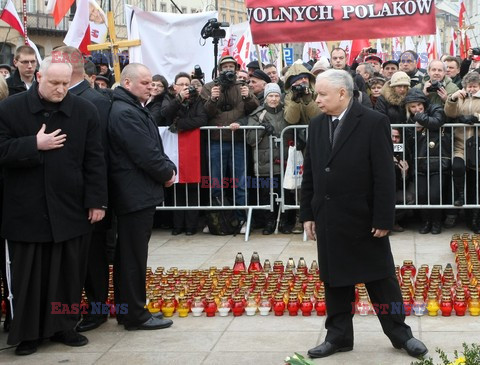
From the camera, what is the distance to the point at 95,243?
736 centimetres

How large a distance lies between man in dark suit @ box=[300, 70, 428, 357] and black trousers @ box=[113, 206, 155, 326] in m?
1.60

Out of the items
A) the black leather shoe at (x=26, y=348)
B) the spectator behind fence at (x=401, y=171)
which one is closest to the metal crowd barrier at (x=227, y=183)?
the spectator behind fence at (x=401, y=171)

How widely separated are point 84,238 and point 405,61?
7.37 m

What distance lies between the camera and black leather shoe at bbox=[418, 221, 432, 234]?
1112 cm

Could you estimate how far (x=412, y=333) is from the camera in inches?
261

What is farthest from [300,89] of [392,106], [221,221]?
[221,221]

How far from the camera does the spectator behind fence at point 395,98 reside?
1110cm

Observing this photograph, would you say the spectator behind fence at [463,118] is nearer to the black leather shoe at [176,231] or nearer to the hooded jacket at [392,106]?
the hooded jacket at [392,106]

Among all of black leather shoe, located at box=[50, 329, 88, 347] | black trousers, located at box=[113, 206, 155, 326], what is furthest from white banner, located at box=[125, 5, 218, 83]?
Answer: black leather shoe, located at box=[50, 329, 88, 347]

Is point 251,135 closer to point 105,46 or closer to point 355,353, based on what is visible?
point 105,46

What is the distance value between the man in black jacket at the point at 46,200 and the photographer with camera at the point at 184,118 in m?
4.61

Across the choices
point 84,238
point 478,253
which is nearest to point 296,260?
point 478,253

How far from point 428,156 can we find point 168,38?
5.45 m

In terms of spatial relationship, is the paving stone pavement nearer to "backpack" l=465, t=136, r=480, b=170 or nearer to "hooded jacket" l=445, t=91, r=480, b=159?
"backpack" l=465, t=136, r=480, b=170
